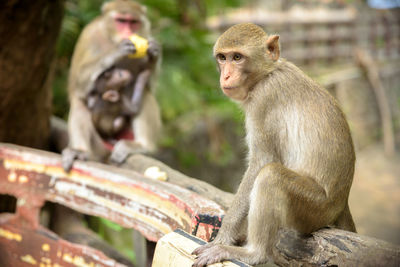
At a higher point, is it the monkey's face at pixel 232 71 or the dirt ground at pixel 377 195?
the monkey's face at pixel 232 71

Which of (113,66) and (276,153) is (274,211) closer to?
(276,153)

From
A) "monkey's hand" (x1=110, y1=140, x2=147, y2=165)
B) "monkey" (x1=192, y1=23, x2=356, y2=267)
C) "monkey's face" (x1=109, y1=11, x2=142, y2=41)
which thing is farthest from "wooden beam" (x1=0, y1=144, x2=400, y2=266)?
"monkey's face" (x1=109, y1=11, x2=142, y2=41)

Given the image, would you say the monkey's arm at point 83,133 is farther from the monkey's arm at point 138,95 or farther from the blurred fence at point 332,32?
the blurred fence at point 332,32

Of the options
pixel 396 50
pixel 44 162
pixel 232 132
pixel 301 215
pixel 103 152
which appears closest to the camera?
pixel 301 215

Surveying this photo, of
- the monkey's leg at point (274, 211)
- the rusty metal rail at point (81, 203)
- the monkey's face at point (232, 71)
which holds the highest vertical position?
the monkey's face at point (232, 71)

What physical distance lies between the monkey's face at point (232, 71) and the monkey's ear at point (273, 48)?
0.63ft

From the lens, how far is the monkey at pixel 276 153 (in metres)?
2.21

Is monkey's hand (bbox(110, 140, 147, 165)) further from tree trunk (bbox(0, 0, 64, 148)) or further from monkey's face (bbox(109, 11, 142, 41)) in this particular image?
monkey's face (bbox(109, 11, 142, 41))

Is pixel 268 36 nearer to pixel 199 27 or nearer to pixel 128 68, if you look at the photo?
pixel 128 68

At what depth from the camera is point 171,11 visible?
22.9 feet

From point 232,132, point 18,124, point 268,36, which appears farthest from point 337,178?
point 232,132

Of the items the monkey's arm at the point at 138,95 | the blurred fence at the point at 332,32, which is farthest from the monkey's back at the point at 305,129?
the blurred fence at the point at 332,32

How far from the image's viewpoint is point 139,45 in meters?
4.24

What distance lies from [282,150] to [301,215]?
1.35ft
